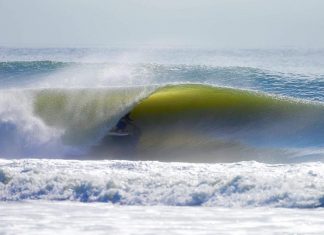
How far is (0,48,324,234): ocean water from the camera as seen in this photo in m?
7.35

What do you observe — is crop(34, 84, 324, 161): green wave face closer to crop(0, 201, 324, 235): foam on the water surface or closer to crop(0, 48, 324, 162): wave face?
crop(0, 48, 324, 162): wave face

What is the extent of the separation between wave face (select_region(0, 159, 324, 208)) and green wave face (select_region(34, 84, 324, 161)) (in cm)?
329

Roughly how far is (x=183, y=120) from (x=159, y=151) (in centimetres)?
170

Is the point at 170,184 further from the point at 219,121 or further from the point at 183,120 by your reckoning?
the point at 183,120

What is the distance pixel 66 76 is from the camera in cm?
2130

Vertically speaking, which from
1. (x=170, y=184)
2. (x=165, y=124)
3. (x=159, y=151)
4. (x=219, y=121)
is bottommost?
(x=159, y=151)

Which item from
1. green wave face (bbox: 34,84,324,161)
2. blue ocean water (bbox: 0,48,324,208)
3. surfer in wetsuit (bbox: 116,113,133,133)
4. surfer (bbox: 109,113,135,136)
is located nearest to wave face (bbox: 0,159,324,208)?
blue ocean water (bbox: 0,48,324,208)

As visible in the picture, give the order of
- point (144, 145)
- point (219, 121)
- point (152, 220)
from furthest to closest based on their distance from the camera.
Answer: point (219, 121)
point (144, 145)
point (152, 220)

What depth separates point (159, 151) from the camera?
1344cm

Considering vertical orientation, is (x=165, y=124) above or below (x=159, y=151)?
above

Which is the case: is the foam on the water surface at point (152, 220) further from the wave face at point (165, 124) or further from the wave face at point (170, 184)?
the wave face at point (165, 124)

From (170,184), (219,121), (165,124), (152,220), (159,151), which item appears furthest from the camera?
(165,124)

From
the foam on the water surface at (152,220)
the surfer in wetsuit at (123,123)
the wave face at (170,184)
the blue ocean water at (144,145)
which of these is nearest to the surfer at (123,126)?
the surfer in wetsuit at (123,123)

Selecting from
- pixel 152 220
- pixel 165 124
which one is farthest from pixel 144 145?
pixel 152 220
